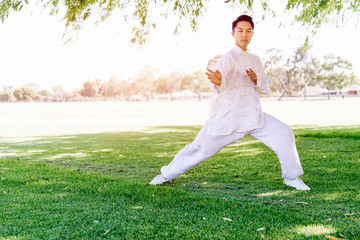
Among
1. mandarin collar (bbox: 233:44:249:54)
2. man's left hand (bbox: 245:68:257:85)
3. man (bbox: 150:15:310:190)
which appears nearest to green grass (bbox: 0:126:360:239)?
man (bbox: 150:15:310:190)

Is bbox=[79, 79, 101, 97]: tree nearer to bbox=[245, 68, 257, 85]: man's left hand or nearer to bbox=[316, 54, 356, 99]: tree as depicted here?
bbox=[316, 54, 356, 99]: tree

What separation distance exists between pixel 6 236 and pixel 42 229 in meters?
0.32

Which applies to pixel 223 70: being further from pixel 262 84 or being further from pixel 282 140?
pixel 282 140

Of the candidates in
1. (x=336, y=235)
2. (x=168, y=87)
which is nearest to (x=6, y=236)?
(x=336, y=235)

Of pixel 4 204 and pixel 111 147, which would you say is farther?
pixel 111 147

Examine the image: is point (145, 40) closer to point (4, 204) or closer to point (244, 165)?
point (244, 165)

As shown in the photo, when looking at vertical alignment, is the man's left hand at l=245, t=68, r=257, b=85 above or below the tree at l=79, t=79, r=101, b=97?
below

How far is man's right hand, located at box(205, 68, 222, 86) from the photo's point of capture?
434 cm

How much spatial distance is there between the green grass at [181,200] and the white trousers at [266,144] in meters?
0.35

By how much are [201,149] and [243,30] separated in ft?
5.50

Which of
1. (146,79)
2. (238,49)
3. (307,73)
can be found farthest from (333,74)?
(238,49)

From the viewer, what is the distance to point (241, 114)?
4648 millimetres

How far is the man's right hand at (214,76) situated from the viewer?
14.2ft

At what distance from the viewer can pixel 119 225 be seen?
351cm
